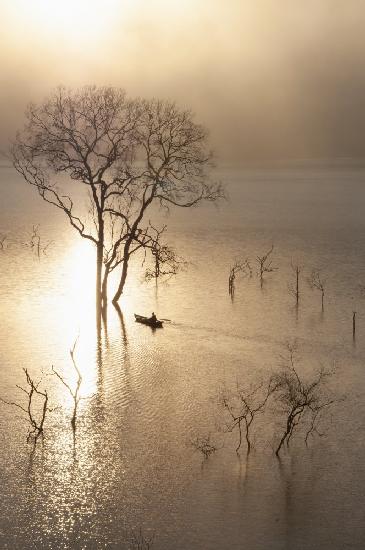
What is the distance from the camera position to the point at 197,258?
231 feet

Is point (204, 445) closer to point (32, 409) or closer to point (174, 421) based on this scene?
point (174, 421)

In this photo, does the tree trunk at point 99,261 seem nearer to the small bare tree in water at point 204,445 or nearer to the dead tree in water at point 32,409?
the dead tree in water at point 32,409

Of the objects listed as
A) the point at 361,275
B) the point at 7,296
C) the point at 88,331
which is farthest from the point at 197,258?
the point at 88,331

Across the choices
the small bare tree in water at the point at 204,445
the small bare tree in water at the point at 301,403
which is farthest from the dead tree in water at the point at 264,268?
the small bare tree in water at the point at 204,445

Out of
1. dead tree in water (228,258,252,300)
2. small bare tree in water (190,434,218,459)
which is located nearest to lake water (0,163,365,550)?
small bare tree in water (190,434,218,459)

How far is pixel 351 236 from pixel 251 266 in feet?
97.6

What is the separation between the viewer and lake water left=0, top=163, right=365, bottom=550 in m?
23.7

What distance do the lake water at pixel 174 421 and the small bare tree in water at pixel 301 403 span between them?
423 mm

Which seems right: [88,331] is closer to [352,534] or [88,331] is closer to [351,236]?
[352,534]

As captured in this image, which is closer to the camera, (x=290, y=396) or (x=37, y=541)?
(x=37, y=541)

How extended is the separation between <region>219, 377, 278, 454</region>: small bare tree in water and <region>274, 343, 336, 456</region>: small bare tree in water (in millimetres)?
541

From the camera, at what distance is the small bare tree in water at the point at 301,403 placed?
2797 centimetres

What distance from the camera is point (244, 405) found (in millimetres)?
31422

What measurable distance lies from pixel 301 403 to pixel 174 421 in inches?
177
